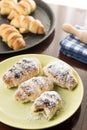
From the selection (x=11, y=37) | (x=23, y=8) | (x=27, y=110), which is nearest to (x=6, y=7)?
(x=23, y=8)

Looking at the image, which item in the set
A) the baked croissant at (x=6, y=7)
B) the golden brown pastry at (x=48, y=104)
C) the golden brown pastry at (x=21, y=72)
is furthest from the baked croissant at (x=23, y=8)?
the golden brown pastry at (x=48, y=104)

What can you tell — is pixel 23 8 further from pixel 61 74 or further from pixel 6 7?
pixel 61 74

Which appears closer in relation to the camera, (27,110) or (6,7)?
(27,110)

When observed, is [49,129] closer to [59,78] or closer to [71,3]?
[59,78]

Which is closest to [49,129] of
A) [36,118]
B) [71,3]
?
[36,118]

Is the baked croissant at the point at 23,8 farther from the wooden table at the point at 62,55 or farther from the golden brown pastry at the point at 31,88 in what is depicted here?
the golden brown pastry at the point at 31,88

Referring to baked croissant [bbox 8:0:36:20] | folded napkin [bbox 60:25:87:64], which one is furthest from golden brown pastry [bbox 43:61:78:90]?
baked croissant [bbox 8:0:36:20]
